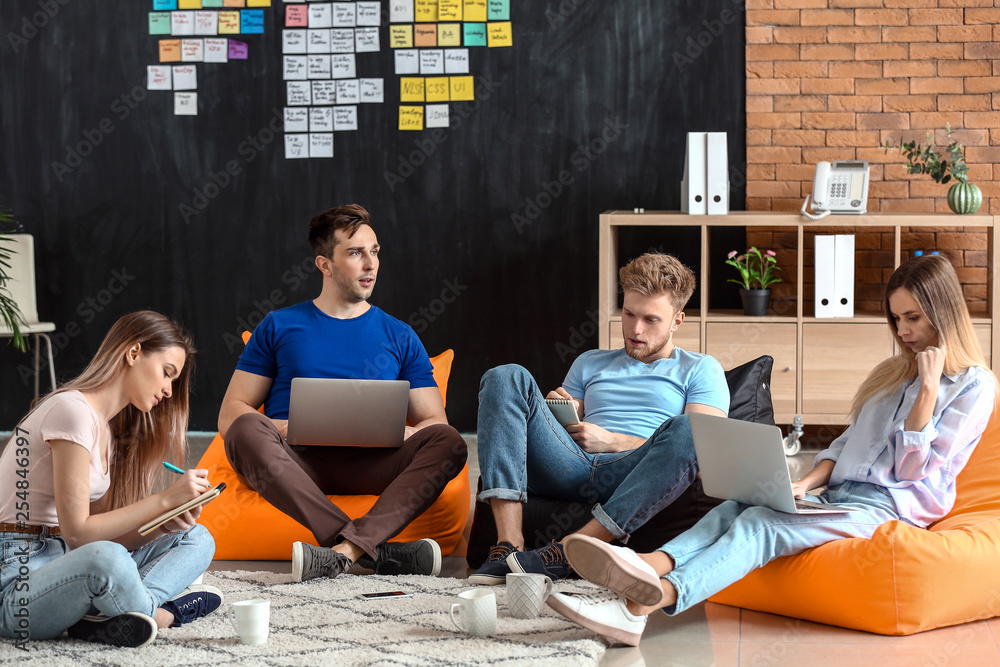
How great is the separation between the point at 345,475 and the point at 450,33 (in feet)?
8.26

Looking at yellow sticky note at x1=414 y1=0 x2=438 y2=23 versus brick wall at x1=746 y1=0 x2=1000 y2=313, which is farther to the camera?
yellow sticky note at x1=414 y1=0 x2=438 y2=23

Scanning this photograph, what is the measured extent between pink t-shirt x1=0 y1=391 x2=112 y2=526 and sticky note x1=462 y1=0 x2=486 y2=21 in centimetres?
310

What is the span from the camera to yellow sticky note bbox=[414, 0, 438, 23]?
15.2 ft

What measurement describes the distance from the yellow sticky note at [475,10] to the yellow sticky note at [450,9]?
1.3 inches

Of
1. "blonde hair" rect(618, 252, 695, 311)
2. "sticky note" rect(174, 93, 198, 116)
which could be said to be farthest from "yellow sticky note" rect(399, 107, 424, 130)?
"blonde hair" rect(618, 252, 695, 311)

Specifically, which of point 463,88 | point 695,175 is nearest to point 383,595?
point 695,175

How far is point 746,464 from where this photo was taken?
216 cm

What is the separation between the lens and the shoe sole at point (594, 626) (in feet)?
6.55

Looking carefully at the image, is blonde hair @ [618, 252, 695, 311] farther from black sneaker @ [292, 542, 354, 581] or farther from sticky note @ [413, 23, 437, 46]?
sticky note @ [413, 23, 437, 46]

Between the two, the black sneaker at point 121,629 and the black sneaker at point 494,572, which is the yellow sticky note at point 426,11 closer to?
the black sneaker at point 494,572

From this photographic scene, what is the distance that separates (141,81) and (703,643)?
152 inches

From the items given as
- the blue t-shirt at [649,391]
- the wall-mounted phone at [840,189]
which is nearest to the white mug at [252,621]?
the blue t-shirt at [649,391]

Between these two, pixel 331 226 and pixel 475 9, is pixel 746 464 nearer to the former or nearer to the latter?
pixel 331 226

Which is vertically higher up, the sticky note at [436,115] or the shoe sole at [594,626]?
the sticky note at [436,115]
